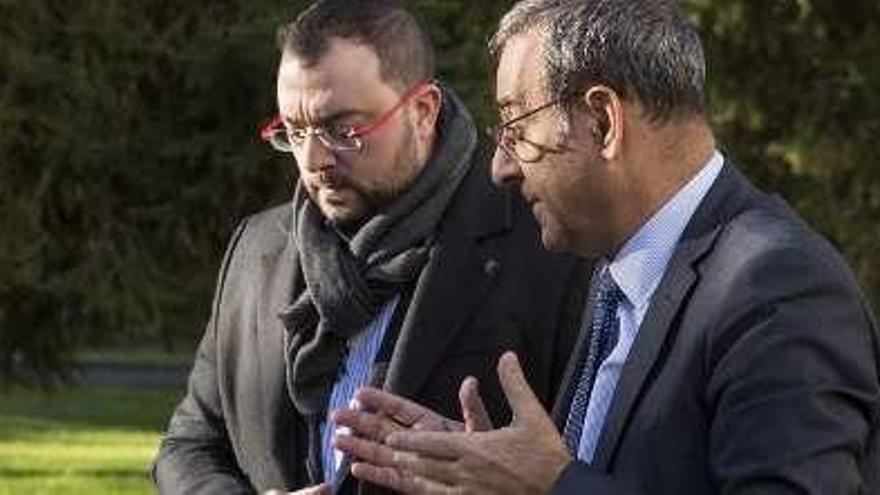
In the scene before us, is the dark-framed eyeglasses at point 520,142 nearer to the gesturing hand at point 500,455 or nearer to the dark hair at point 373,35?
the gesturing hand at point 500,455

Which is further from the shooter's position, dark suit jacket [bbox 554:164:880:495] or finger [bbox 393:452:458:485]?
finger [bbox 393:452:458:485]

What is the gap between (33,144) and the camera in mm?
9250

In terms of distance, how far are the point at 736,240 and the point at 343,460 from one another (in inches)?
46.2

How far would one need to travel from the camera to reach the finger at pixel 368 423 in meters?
3.13

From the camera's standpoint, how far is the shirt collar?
2885 mm

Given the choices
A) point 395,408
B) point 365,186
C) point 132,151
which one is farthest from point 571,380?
point 132,151

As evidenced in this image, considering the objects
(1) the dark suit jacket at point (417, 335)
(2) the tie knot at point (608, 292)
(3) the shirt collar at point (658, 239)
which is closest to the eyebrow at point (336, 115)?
(1) the dark suit jacket at point (417, 335)

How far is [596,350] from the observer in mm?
3021

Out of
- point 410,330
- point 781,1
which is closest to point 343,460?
point 410,330

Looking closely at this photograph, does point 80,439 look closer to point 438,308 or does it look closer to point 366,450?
point 438,308

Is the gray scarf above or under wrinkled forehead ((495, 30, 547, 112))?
under

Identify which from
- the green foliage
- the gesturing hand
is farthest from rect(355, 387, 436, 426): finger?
the green foliage

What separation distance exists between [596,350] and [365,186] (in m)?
0.90

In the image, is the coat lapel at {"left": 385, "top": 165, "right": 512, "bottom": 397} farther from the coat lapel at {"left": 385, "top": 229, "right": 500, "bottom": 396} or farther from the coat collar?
the coat collar
